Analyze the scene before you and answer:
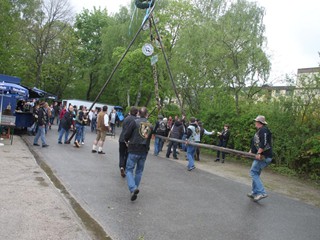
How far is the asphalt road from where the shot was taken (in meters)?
5.70

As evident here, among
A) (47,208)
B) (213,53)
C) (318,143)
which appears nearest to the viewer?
(47,208)

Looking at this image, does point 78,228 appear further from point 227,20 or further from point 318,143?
point 227,20

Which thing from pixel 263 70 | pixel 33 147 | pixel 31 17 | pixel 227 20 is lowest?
pixel 33 147

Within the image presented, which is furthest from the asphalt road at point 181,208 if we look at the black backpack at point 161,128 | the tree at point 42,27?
the tree at point 42,27

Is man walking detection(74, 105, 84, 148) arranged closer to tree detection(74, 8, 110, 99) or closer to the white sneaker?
the white sneaker

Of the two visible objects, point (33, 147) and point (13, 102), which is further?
point (13, 102)

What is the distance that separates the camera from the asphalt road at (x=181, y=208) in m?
5.70

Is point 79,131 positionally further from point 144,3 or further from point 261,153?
point 261,153

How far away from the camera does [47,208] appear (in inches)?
236

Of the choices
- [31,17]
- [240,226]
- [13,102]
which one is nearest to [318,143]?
[240,226]

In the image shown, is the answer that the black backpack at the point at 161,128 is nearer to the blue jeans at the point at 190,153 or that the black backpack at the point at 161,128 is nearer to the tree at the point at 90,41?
the blue jeans at the point at 190,153

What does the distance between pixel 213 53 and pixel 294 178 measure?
26.7ft

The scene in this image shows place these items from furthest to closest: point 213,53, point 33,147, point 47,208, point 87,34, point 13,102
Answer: point 87,34 → point 213,53 → point 13,102 → point 33,147 → point 47,208

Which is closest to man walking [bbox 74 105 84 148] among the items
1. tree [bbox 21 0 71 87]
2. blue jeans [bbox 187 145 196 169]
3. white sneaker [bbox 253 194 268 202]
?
blue jeans [bbox 187 145 196 169]
